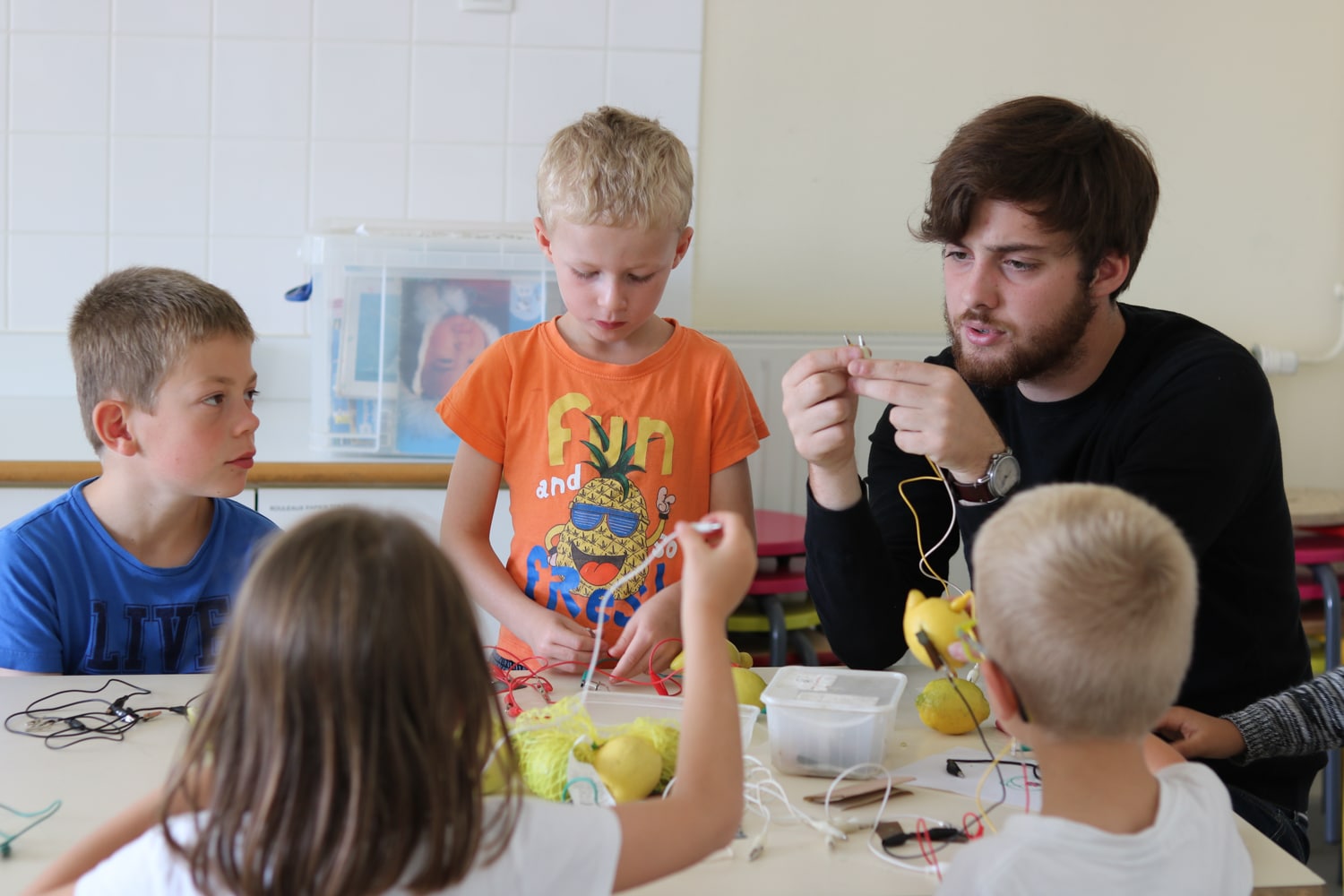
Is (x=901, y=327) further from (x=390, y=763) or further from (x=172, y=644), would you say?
(x=390, y=763)

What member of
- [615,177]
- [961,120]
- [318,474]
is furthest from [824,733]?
[961,120]

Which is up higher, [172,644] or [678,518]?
[678,518]

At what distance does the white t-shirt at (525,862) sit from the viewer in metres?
0.76

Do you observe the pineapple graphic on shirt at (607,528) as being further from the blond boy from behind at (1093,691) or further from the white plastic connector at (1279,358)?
the white plastic connector at (1279,358)

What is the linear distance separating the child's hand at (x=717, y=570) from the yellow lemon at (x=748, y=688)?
33cm

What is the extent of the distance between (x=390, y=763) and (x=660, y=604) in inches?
27.7

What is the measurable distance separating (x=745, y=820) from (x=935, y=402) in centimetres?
55

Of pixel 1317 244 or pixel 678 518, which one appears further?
pixel 1317 244

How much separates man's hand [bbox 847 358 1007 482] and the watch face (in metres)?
0.02

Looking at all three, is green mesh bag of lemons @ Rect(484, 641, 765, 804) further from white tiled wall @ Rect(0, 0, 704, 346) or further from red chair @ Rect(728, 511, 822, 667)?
white tiled wall @ Rect(0, 0, 704, 346)

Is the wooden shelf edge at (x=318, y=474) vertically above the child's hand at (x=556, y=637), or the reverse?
the wooden shelf edge at (x=318, y=474)

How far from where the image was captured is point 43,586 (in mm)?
1448

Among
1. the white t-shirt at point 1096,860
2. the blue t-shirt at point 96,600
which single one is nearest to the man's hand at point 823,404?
the white t-shirt at point 1096,860

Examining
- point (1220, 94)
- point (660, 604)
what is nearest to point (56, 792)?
point (660, 604)
